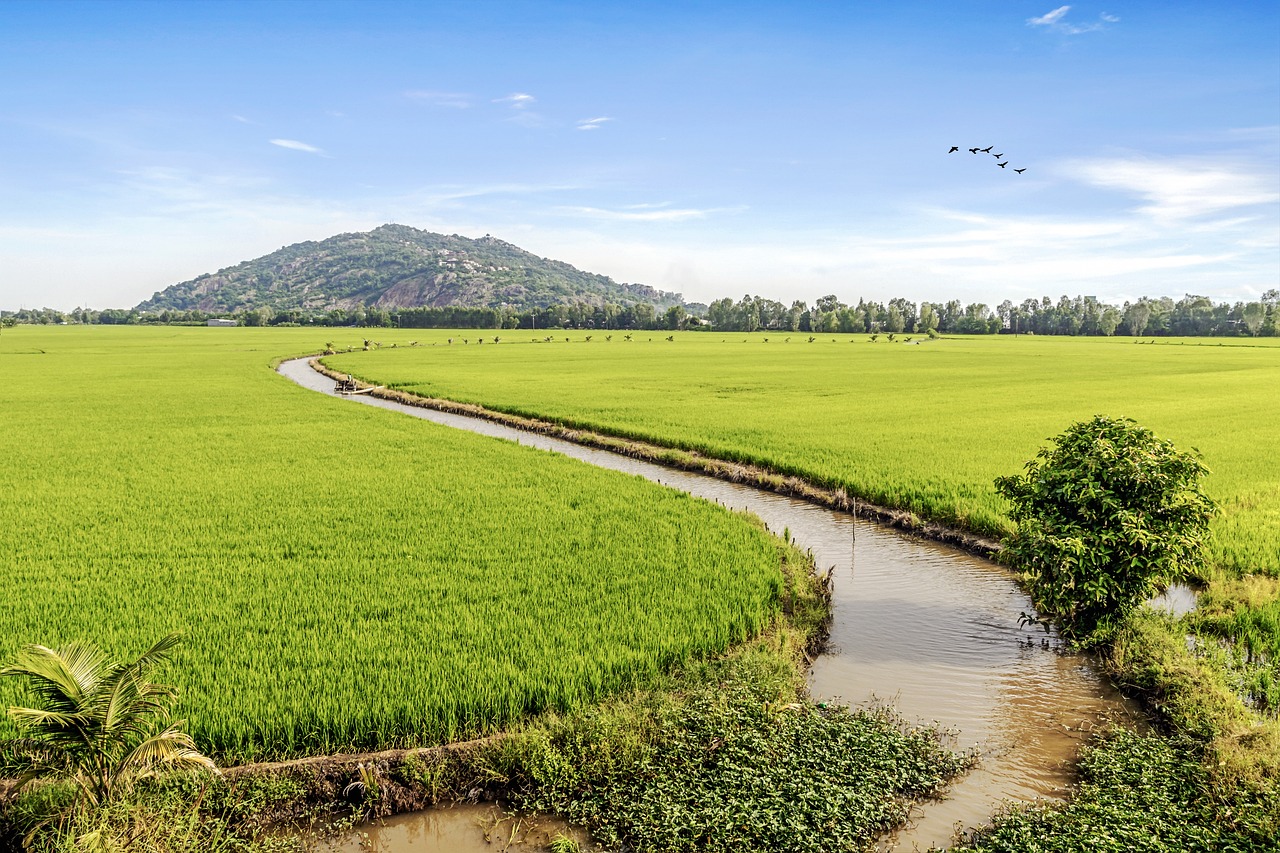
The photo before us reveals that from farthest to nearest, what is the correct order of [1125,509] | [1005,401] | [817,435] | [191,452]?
[1005,401] < [817,435] < [191,452] < [1125,509]

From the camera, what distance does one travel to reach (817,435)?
25.0m

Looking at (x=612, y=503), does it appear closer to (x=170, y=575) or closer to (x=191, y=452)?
(x=170, y=575)

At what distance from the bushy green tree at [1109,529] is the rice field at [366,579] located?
380 centimetres

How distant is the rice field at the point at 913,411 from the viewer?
1705 cm

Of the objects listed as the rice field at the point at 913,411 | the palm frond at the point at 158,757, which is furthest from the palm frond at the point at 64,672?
the rice field at the point at 913,411

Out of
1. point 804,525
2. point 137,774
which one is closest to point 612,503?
point 804,525

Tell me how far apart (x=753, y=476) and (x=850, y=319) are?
6576 inches

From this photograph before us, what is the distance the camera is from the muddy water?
7109 mm

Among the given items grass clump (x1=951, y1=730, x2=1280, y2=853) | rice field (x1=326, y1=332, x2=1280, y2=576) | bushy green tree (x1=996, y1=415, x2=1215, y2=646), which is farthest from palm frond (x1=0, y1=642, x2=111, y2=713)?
rice field (x1=326, y1=332, x2=1280, y2=576)

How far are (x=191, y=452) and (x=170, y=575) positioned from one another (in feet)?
41.9

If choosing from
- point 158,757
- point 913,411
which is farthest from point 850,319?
point 158,757

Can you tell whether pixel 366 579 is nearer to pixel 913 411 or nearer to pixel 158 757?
pixel 158 757

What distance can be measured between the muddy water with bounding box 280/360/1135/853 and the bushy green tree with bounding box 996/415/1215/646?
806 mm

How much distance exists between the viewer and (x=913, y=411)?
32188 millimetres
